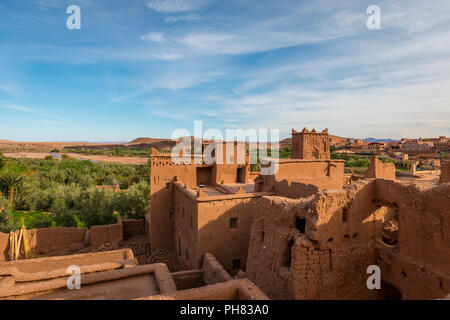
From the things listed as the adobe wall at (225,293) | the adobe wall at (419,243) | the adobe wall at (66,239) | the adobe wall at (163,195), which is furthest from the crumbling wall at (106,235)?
the adobe wall at (419,243)

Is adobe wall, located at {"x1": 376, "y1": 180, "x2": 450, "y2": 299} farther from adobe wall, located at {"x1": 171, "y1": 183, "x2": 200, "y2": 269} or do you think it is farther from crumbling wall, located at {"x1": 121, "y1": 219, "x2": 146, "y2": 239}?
crumbling wall, located at {"x1": 121, "y1": 219, "x2": 146, "y2": 239}

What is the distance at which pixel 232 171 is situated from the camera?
62.8 ft

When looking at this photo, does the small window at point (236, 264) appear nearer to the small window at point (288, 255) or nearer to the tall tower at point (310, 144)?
the small window at point (288, 255)

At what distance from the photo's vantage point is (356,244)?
7.64m

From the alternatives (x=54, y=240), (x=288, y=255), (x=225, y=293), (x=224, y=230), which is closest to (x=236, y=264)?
(x=224, y=230)

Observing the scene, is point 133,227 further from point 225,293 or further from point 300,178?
point 225,293

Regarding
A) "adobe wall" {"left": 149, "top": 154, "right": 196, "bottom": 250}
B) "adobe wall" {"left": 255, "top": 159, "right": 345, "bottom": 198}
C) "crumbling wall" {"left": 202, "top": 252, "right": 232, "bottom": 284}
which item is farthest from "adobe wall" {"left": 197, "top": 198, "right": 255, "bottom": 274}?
"adobe wall" {"left": 149, "top": 154, "right": 196, "bottom": 250}

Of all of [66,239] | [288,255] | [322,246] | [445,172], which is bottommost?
[66,239]

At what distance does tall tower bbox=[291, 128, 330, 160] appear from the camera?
21359mm

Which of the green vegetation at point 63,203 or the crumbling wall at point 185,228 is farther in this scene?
the green vegetation at point 63,203

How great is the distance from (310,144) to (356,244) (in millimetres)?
14667

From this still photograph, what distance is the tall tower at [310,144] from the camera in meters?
21.4

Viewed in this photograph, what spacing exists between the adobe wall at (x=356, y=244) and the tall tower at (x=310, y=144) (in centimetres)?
1324
